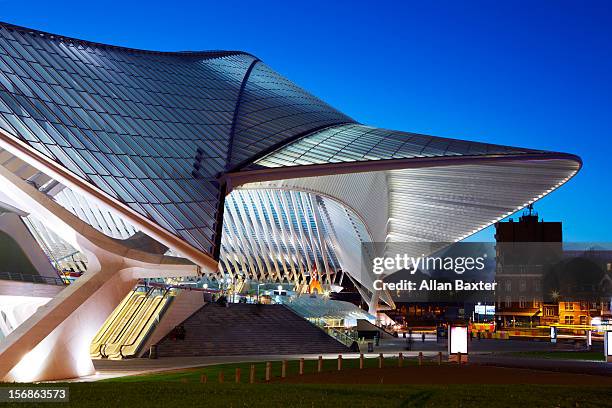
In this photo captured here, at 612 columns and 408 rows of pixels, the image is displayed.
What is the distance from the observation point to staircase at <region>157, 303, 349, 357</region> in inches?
1601

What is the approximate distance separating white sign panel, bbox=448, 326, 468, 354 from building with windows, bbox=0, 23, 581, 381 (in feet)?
30.6

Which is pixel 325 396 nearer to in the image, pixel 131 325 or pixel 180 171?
pixel 180 171

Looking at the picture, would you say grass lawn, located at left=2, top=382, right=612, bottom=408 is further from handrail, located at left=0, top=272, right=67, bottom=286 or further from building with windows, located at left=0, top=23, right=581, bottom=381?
handrail, located at left=0, top=272, right=67, bottom=286

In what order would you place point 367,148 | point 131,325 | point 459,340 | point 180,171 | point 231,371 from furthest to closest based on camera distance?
point 131,325, point 367,148, point 180,171, point 459,340, point 231,371

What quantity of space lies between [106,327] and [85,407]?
2946 centimetres

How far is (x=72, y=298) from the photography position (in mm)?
25469

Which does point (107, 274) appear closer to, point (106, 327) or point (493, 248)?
point (106, 327)

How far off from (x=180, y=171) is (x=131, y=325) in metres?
13.0

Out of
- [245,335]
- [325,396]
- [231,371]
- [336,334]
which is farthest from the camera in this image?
[336,334]

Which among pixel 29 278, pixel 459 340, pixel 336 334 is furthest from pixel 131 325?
pixel 459 340

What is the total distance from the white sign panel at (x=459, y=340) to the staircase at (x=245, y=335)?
12.8m

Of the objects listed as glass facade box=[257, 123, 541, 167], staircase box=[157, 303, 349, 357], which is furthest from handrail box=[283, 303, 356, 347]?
glass facade box=[257, 123, 541, 167]

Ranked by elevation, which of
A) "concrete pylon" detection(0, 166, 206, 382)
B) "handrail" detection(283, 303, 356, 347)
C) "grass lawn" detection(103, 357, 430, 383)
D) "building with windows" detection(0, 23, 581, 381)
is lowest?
"grass lawn" detection(103, 357, 430, 383)

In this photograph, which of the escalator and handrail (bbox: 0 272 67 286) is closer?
handrail (bbox: 0 272 67 286)
